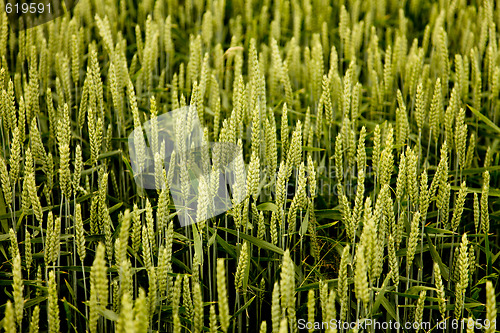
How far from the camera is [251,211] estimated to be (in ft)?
5.14

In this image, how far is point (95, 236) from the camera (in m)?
1.31

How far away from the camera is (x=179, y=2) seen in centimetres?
336

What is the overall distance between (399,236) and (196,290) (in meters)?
0.61

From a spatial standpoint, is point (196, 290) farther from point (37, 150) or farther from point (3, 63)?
point (3, 63)

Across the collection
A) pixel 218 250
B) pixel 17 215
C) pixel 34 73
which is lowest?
pixel 218 250

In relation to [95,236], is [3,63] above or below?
above

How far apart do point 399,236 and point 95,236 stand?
803 millimetres

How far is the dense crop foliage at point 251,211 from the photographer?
1079 mm

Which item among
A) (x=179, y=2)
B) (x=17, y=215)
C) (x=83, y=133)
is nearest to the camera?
(x=17, y=215)

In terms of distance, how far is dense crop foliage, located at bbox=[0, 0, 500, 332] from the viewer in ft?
3.54

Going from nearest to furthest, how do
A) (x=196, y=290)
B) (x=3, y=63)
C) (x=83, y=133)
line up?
(x=196, y=290) → (x=3, y=63) → (x=83, y=133)

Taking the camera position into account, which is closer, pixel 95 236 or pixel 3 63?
pixel 95 236

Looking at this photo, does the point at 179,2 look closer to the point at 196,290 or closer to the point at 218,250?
the point at 218,250

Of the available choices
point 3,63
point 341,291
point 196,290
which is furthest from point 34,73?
point 341,291
